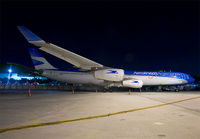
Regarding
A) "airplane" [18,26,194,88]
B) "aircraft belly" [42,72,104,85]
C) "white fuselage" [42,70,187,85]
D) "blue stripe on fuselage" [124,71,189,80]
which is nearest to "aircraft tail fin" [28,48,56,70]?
"airplane" [18,26,194,88]

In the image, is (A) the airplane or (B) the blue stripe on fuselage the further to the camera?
(B) the blue stripe on fuselage

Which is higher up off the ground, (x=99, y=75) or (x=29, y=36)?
(x=29, y=36)

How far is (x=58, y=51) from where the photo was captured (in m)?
15.0

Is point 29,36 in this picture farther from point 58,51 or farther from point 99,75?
point 99,75

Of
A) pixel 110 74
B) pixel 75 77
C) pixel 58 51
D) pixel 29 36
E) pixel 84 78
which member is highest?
pixel 29 36

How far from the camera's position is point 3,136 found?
3822 millimetres

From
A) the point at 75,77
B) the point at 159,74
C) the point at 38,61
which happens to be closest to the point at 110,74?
the point at 75,77

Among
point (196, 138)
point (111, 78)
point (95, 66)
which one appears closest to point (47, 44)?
point (95, 66)

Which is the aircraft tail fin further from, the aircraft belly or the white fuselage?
the aircraft belly

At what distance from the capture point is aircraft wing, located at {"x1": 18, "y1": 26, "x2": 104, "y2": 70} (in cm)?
1266

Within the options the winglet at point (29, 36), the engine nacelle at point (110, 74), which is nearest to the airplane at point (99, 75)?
the engine nacelle at point (110, 74)

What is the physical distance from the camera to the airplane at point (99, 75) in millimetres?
→ 16969

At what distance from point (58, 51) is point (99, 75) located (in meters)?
5.32

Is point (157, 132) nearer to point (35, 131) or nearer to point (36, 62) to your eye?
point (35, 131)
